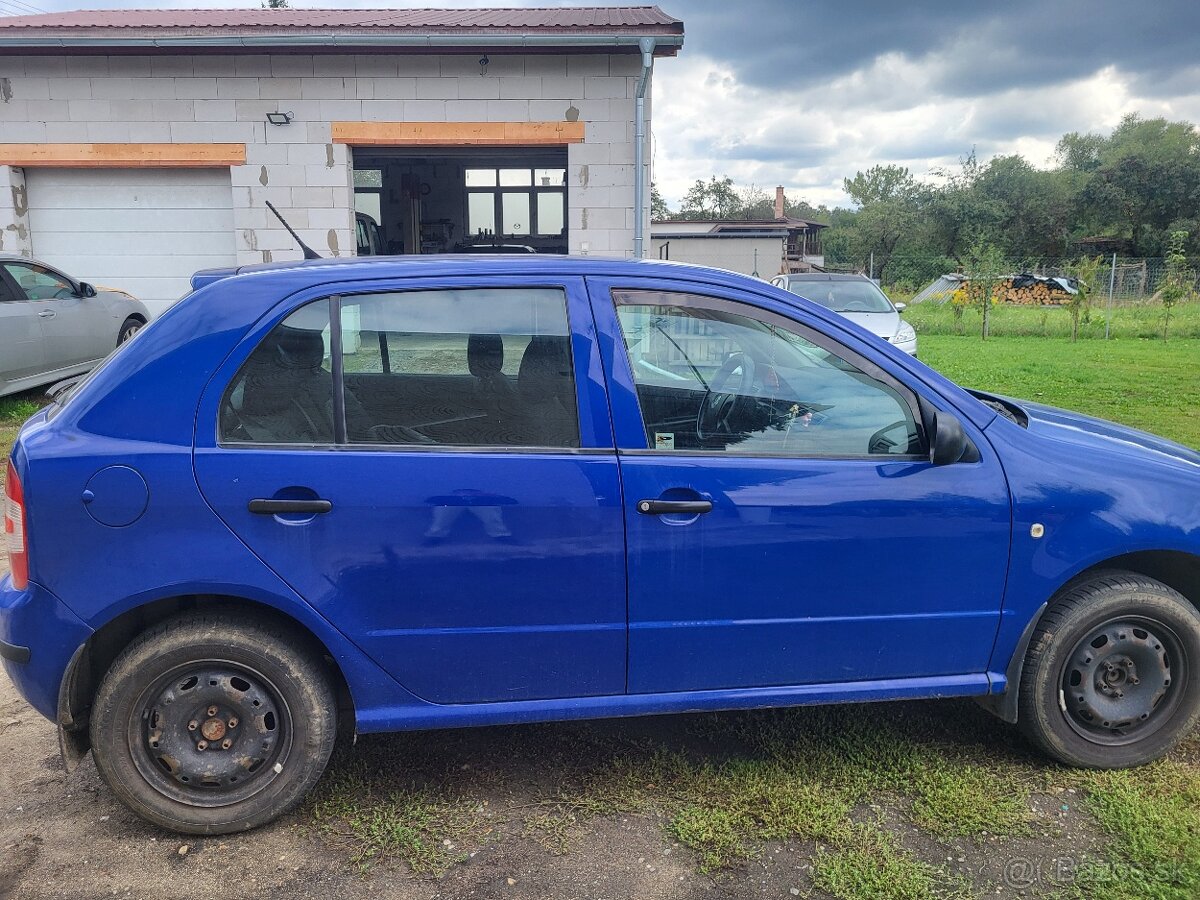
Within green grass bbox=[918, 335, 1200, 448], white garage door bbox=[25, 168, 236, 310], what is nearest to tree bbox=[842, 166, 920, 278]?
green grass bbox=[918, 335, 1200, 448]

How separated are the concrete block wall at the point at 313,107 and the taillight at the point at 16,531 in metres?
8.55

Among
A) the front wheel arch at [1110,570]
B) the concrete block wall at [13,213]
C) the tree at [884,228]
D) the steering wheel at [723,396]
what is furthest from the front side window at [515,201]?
the tree at [884,228]

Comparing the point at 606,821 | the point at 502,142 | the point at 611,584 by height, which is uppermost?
the point at 502,142

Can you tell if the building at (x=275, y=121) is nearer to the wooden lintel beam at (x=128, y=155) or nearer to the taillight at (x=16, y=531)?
the wooden lintel beam at (x=128, y=155)

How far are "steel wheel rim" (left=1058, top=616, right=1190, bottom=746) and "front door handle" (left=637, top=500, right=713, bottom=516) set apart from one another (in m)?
1.43

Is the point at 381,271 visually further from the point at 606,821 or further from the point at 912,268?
the point at 912,268

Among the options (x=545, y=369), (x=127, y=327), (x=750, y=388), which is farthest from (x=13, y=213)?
(x=750, y=388)

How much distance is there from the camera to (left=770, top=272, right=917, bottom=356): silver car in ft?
40.0

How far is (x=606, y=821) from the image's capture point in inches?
113

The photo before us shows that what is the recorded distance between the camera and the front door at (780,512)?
110 inches

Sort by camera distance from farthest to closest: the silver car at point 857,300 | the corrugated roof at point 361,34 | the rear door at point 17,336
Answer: the silver car at point 857,300
the corrugated roof at point 361,34
the rear door at point 17,336

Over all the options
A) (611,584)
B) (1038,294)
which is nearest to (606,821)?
(611,584)

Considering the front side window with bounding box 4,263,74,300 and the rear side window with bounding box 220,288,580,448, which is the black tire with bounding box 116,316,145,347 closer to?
the front side window with bounding box 4,263,74,300

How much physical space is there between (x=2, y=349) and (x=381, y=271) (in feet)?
26.6
